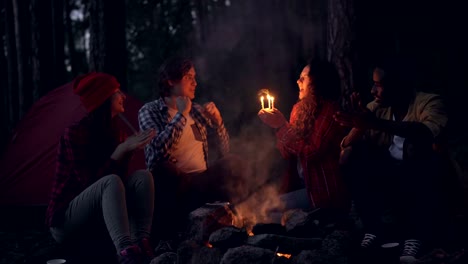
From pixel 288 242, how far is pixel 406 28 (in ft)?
36.5

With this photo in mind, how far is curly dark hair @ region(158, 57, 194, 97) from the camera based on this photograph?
5.04 metres

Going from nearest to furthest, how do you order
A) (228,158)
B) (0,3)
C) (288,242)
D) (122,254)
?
(122,254) < (288,242) < (228,158) < (0,3)

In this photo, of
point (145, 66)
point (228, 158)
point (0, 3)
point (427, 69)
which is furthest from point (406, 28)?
point (145, 66)

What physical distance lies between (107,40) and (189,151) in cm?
324

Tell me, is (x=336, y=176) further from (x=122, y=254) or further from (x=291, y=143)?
(x=122, y=254)

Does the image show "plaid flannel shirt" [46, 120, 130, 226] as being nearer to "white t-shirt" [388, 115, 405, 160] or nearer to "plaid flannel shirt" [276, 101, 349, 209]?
"plaid flannel shirt" [276, 101, 349, 209]

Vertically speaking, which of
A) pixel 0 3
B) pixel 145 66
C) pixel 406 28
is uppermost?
pixel 0 3

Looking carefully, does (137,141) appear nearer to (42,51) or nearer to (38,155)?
(38,155)

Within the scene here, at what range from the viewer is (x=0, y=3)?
1591 cm

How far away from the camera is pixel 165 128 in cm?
488

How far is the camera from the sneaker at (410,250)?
12.8ft

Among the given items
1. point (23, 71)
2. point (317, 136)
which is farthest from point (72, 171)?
point (23, 71)

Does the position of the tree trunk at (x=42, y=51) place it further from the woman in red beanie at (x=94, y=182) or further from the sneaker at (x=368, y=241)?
the sneaker at (x=368, y=241)

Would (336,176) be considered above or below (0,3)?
below
